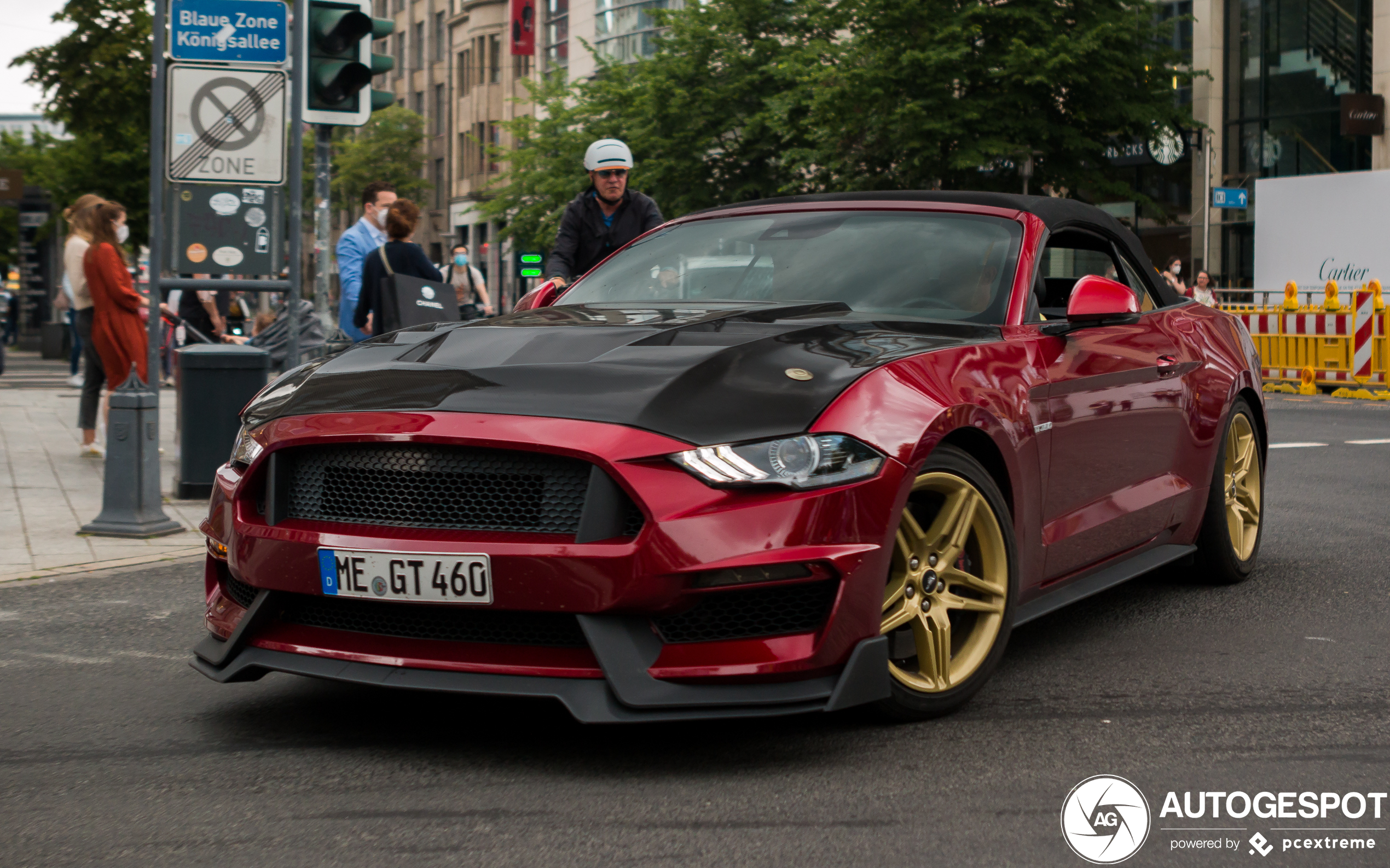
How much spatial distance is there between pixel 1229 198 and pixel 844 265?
29089 mm

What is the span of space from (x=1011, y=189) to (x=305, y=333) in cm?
1800

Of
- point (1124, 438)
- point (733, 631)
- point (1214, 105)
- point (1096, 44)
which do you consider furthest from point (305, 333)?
point (1214, 105)

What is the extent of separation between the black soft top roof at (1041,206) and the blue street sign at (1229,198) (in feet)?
90.0

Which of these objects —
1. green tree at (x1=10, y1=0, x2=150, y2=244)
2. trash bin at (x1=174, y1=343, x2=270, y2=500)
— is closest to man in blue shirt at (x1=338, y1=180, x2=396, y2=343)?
trash bin at (x1=174, y1=343, x2=270, y2=500)

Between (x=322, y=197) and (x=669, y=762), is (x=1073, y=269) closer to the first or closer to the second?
(x=669, y=762)

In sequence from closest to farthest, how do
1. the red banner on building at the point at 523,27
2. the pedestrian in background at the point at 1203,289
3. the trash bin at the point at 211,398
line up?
the trash bin at the point at 211,398 → the pedestrian in background at the point at 1203,289 → the red banner on building at the point at 523,27

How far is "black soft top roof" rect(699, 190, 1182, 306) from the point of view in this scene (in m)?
5.34

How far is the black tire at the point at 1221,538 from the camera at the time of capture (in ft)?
Result: 19.6

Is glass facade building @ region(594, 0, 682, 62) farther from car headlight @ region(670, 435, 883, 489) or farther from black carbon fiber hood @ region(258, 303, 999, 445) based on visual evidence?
car headlight @ region(670, 435, 883, 489)

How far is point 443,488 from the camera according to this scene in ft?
12.3

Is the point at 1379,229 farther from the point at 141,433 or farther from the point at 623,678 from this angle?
the point at 623,678

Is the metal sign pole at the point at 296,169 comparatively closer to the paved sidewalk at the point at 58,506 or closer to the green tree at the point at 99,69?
the paved sidewalk at the point at 58,506

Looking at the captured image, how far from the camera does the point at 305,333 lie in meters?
11.9
